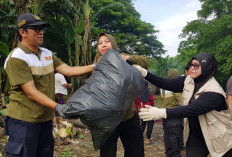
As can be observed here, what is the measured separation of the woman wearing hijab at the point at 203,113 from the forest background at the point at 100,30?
10.2ft

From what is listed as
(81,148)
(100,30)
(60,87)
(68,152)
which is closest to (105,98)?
(68,152)

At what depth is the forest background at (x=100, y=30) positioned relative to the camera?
5.35 meters

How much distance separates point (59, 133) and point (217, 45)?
583 inches

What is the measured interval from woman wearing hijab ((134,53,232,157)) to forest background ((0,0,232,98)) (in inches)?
123

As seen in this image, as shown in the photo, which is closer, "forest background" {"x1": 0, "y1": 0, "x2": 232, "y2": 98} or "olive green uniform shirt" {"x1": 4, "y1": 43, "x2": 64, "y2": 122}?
"olive green uniform shirt" {"x1": 4, "y1": 43, "x2": 64, "y2": 122}

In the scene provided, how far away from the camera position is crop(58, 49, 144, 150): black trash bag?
157 cm

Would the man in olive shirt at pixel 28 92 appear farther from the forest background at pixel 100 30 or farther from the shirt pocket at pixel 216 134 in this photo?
the forest background at pixel 100 30

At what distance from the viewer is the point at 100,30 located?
46.1ft

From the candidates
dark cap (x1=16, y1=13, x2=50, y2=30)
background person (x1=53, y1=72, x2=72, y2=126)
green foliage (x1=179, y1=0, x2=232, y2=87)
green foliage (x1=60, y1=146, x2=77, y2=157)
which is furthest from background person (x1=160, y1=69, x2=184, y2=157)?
green foliage (x1=179, y1=0, x2=232, y2=87)

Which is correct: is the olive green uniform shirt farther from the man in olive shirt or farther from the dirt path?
the dirt path

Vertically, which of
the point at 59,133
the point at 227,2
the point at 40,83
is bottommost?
the point at 59,133

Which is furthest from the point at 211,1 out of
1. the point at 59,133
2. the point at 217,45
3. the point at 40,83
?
the point at 40,83

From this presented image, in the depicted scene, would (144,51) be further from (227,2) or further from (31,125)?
(31,125)

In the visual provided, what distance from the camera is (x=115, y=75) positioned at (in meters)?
1.74
